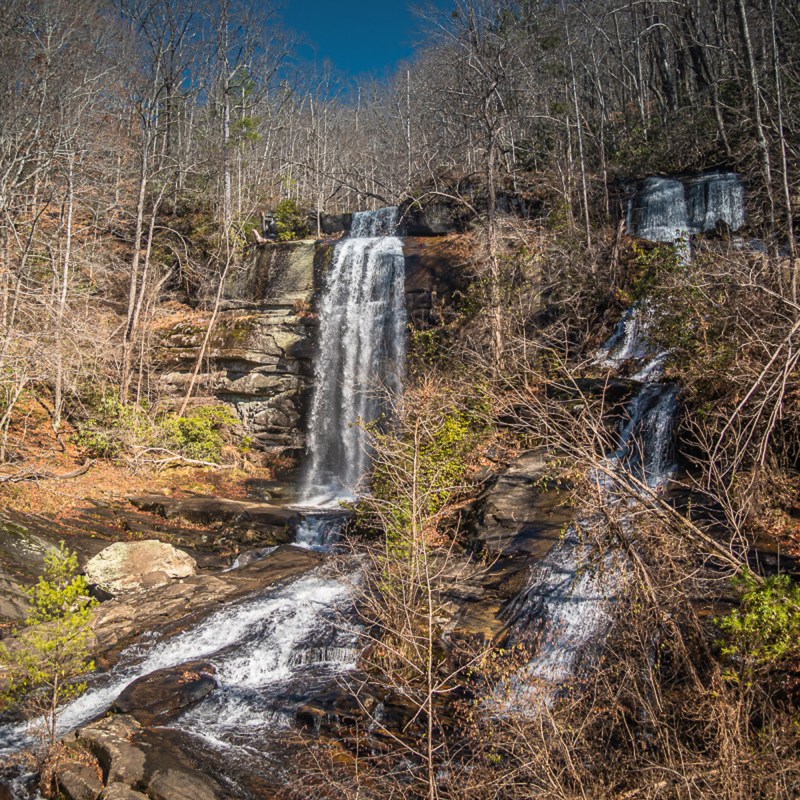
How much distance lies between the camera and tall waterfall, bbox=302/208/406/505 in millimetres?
18031

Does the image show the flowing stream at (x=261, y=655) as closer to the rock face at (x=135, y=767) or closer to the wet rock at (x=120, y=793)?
the rock face at (x=135, y=767)

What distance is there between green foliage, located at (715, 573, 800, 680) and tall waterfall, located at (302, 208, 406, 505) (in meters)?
13.2

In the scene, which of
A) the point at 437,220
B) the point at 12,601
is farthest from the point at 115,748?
the point at 437,220

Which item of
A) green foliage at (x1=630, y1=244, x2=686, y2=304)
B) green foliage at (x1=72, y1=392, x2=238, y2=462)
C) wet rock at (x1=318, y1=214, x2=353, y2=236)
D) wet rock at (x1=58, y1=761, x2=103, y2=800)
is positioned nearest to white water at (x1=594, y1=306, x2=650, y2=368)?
green foliage at (x1=630, y1=244, x2=686, y2=304)

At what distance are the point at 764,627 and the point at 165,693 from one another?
19.8ft

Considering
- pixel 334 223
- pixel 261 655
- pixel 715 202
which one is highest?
pixel 334 223

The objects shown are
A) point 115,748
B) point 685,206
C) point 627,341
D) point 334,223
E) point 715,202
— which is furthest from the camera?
point 334,223

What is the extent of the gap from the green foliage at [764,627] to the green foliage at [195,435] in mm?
14180

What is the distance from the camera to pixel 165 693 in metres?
6.92

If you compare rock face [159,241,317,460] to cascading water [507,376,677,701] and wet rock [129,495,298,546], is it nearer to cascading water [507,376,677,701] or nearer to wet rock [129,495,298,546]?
wet rock [129,495,298,546]

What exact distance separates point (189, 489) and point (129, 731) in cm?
920

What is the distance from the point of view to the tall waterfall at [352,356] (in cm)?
1803

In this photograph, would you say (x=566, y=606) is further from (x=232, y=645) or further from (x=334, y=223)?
(x=334, y=223)

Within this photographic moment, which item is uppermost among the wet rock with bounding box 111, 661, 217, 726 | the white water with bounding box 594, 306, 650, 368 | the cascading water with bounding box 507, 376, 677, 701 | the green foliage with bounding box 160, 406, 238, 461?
the white water with bounding box 594, 306, 650, 368
